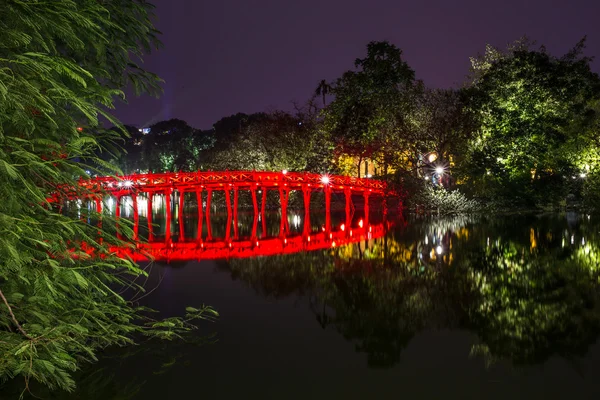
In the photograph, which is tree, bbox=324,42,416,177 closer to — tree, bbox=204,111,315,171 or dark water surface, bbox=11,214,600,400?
tree, bbox=204,111,315,171

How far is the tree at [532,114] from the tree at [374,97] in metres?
4.98

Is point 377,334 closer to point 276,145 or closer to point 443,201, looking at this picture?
point 443,201

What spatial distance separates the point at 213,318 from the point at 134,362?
2.57 m

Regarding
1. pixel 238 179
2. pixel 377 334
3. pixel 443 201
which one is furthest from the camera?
pixel 443 201

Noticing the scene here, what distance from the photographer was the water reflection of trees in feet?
25.3

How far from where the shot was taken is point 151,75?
298 inches

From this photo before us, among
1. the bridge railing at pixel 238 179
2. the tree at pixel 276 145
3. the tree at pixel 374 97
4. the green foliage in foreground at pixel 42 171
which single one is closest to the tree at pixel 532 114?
the tree at pixel 374 97

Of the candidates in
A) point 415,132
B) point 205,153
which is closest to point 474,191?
point 415,132

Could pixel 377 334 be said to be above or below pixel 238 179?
below

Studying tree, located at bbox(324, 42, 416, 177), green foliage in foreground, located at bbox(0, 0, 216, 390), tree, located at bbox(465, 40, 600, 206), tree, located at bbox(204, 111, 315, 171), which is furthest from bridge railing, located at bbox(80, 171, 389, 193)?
green foliage in foreground, located at bbox(0, 0, 216, 390)

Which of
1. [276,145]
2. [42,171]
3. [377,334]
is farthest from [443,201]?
[42,171]

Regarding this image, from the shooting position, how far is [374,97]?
38375 millimetres

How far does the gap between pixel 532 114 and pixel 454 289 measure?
2970cm

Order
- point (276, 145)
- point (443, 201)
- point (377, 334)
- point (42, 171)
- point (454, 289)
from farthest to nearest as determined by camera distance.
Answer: point (276, 145)
point (443, 201)
point (454, 289)
point (377, 334)
point (42, 171)
